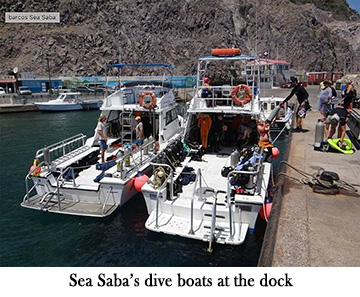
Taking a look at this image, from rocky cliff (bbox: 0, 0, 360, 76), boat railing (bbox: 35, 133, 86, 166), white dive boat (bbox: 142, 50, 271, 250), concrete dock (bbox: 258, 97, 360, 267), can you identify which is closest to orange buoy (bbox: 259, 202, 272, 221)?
white dive boat (bbox: 142, 50, 271, 250)

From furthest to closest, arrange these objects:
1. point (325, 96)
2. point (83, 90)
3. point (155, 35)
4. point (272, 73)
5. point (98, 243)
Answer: point (155, 35) < point (83, 90) < point (272, 73) < point (325, 96) < point (98, 243)

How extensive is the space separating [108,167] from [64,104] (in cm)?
3200

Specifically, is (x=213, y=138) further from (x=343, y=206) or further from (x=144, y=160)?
(x=343, y=206)

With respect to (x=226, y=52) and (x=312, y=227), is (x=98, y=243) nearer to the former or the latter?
(x=312, y=227)

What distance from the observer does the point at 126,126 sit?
506 inches

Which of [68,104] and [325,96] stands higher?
[325,96]

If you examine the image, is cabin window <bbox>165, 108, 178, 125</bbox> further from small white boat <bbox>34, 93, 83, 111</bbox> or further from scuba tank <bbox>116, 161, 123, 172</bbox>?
small white boat <bbox>34, 93, 83, 111</bbox>

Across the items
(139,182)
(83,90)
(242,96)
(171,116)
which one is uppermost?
(83,90)

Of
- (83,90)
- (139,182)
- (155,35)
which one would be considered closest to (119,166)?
(139,182)

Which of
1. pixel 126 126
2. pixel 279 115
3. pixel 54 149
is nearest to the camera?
pixel 54 149

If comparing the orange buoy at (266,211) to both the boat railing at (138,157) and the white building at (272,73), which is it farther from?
the white building at (272,73)

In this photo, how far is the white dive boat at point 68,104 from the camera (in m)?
39.5

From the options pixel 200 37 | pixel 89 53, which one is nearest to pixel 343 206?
pixel 89 53

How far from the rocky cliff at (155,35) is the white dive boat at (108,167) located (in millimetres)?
55233
